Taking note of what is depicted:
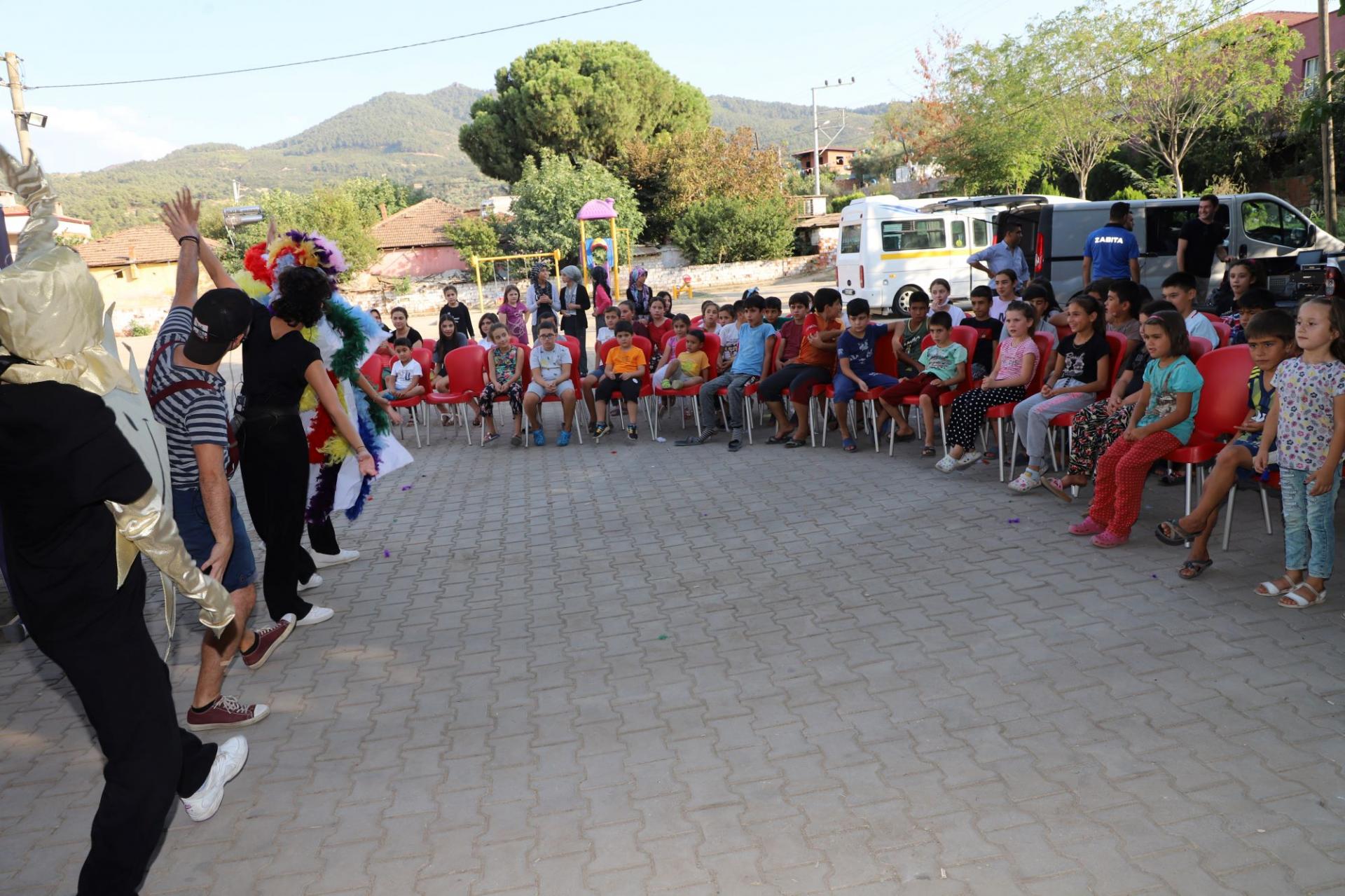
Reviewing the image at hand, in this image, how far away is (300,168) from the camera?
160875 millimetres

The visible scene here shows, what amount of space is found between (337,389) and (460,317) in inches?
274

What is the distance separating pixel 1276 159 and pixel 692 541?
96.4 ft

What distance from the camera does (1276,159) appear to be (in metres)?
28.3

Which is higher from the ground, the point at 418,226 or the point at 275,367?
the point at 418,226

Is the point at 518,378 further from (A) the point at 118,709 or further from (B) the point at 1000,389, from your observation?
(A) the point at 118,709

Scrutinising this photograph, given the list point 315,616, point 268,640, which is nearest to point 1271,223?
point 315,616

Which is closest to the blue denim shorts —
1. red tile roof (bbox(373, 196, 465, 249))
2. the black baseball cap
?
the black baseball cap

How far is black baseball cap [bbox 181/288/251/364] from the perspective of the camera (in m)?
3.66

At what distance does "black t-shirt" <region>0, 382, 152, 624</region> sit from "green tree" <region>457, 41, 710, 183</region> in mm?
39558

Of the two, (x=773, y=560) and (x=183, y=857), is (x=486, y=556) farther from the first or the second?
(x=183, y=857)

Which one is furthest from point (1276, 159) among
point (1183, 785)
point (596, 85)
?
point (1183, 785)

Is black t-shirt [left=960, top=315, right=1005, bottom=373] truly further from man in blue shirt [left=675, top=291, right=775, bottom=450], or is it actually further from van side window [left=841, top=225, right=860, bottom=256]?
van side window [left=841, top=225, right=860, bottom=256]

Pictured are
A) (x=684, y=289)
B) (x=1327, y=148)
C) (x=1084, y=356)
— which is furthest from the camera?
(x=684, y=289)

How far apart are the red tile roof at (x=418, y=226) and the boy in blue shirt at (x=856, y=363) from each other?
38.9 meters
